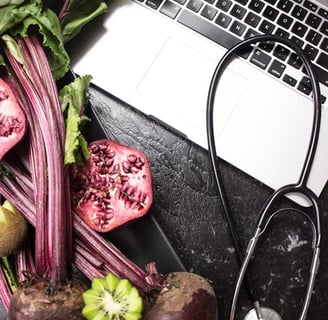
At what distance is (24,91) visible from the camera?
682 mm

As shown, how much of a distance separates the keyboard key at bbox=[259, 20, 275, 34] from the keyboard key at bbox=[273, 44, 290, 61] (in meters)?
0.03

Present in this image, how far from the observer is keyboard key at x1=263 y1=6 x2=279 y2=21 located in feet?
2.55

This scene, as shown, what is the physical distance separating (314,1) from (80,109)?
354 millimetres

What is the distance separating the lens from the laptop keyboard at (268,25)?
759mm

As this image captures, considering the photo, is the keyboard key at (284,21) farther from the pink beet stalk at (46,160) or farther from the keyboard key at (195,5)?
the pink beet stalk at (46,160)

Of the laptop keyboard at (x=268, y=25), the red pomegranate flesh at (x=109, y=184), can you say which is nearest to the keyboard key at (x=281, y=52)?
the laptop keyboard at (x=268, y=25)

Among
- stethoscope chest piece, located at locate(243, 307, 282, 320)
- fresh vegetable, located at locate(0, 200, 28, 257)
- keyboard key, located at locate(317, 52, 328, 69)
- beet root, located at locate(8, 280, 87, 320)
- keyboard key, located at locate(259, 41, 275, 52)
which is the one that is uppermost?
keyboard key, located at locate(317, 52, 328, 69)

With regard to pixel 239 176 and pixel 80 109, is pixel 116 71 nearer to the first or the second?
pixel 80 109

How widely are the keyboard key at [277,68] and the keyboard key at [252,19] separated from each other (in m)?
0.06

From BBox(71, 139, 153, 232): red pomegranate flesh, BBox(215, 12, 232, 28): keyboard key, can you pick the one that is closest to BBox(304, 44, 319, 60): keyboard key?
BBox(215, 12, 232, 28): keyboard key

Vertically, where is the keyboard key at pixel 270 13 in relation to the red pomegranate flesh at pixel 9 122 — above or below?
above

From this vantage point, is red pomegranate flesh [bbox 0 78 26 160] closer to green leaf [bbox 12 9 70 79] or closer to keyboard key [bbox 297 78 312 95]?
green leaf [bbox 12 9 70 79]

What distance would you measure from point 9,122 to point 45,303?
0.67 feet

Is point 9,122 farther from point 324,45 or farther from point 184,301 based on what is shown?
point 324,45
